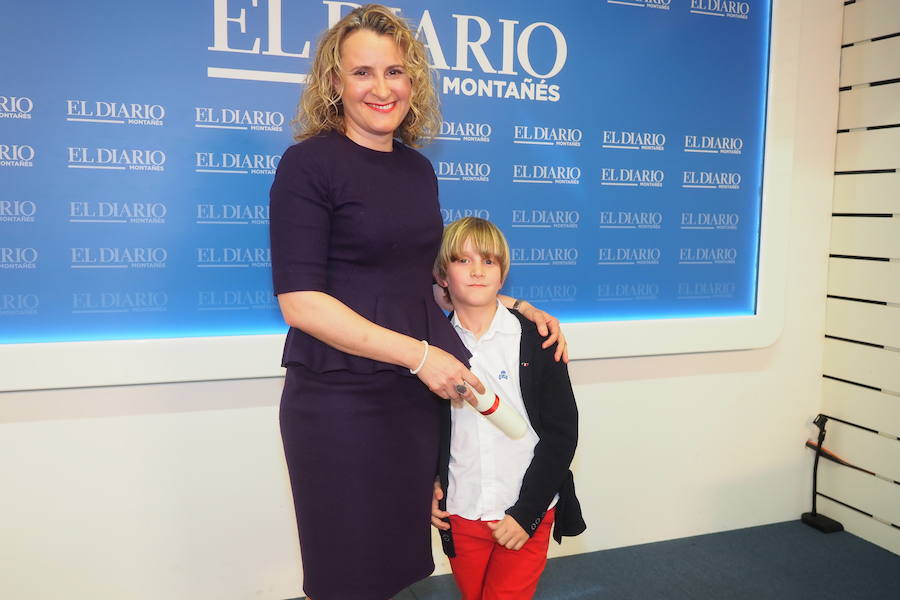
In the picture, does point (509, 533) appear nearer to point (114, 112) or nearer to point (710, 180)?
point (114, 112)

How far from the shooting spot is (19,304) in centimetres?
203

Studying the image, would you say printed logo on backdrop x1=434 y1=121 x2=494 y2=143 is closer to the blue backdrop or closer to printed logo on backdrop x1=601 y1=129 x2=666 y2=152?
the blue backdrop

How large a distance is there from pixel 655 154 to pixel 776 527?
1.59m

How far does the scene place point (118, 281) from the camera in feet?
6.87

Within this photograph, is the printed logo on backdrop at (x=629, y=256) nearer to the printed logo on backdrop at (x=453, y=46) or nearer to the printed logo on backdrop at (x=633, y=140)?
the printed logo on backdrop at (x=633, y=140)

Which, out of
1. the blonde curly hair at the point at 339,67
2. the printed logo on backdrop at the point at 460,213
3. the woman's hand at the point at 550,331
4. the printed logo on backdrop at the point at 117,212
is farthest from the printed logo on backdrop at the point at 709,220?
the printed logo on backdrop at the point at 117,212

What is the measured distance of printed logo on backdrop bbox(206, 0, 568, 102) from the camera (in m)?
2.13

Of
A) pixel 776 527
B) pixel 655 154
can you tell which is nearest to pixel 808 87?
pixel 655 154

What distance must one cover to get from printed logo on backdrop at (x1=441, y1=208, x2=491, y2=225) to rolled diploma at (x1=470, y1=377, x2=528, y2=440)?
93cm

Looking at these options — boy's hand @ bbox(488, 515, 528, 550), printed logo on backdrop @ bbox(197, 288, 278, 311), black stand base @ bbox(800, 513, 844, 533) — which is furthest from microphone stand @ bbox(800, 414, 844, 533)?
printed logo on backdrop @ bbox(197, 288, 278, 311)

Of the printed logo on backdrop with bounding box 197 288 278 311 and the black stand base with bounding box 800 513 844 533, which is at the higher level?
the printed logo on backdrop with bounding box 197 288 278 311

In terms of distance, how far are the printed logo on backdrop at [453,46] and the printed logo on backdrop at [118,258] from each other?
54 centimetres

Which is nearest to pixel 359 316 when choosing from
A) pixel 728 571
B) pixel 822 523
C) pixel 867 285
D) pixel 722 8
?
pixel 728 571

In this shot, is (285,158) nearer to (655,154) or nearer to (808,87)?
(655,154)
